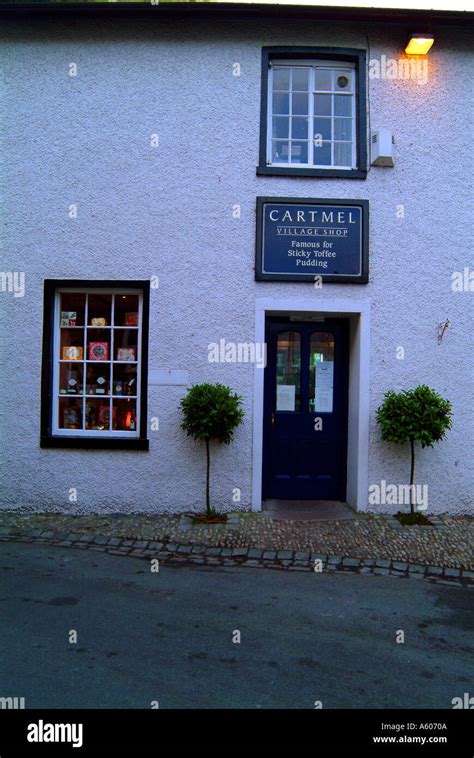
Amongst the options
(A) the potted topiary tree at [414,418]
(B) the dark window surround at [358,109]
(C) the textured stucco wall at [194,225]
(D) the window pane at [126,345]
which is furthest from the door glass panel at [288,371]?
(B) the dark window surround at [358,109]

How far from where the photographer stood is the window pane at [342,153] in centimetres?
799

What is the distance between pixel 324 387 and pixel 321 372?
0.68ft

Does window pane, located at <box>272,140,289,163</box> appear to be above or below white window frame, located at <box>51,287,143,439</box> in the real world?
above

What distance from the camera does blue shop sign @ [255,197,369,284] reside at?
7695 mm

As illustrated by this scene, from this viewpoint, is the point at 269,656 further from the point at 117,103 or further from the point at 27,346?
the point at 117,103

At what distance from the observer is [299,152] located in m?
8.00

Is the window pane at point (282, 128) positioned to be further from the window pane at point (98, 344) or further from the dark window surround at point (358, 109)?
the window pane at point (98, 344)

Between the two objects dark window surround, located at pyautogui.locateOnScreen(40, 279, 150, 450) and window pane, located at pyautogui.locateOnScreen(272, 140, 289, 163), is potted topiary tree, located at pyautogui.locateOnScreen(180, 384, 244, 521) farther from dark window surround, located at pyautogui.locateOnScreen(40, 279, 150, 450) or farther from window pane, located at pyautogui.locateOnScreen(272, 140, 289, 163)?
window pane, located at pyautogui.locateOnScreen(272, 140, 289, 163)

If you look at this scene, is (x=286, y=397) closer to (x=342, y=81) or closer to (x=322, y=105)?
(x=322, y=105)

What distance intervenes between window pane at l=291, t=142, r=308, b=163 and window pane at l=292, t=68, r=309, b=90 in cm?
74

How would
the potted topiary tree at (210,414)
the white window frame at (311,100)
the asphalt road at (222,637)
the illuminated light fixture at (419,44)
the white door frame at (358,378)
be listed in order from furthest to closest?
1. the white window frame at (311,100)
2. the white door frame at (358,378)
3. the illuminated light fixture at (419,44)
4. the potted topiary tree at (210,414)
5. the asphalt road at (222,637)

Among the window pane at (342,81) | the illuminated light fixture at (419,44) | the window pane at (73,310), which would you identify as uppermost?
the illuminated light fixture at (419,44)

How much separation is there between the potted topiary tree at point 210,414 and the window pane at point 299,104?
380cm

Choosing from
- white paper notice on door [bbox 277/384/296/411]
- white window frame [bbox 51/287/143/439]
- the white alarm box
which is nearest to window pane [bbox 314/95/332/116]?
the white alarm box
